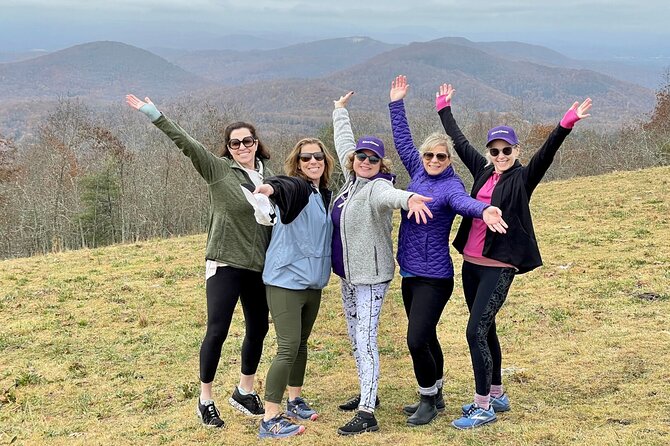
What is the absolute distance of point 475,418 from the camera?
554cm

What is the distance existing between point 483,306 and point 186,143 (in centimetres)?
309

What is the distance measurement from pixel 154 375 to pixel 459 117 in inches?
2261

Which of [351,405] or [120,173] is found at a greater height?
[120,173]

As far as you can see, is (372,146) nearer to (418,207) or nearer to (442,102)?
(418,207)

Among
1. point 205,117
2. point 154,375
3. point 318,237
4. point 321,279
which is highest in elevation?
point 205,117

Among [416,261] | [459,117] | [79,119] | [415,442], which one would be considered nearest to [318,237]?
[416,261]

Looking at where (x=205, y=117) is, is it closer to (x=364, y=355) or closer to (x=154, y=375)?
(x=154, y=375)

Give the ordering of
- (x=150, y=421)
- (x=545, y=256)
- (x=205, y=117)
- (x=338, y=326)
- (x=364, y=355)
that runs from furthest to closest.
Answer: (x=205, y=117) → (x=545, y=256) → (x=338, y=326) → (x=150, y=421) → (x=364, y=355)

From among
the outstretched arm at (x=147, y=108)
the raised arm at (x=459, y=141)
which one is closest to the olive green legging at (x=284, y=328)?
the outstretched arm at (x=147, y=108)

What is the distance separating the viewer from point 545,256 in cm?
1316

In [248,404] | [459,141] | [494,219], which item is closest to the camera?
[494,219]

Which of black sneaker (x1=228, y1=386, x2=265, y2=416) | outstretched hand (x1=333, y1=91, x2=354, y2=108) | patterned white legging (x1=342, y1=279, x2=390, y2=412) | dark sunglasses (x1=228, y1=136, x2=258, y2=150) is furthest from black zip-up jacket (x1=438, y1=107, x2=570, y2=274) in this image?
black sneaker (x1=228, y1=386, x2=265, y2=416)

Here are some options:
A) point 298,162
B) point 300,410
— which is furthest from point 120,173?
point 298,162

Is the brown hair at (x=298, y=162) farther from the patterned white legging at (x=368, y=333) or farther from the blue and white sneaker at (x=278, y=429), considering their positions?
the blue and white sneaker at (x=278, y=429)
